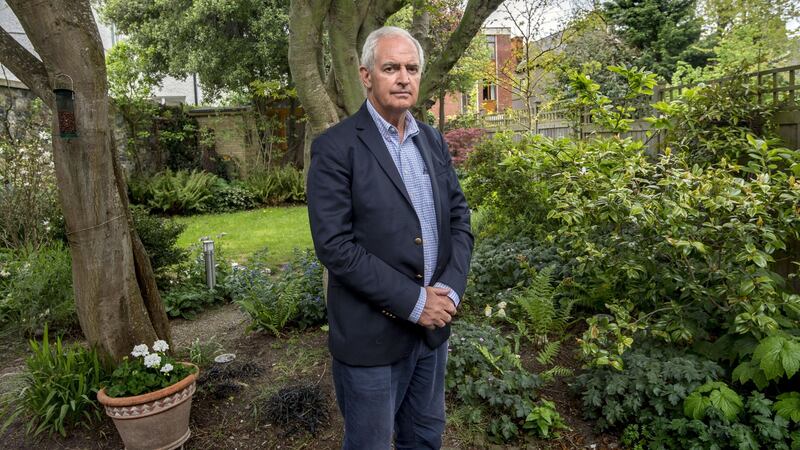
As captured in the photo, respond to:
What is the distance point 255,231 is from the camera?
10148mm

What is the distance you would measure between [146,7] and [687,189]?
15.3 m

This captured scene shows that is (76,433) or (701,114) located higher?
(701,114)

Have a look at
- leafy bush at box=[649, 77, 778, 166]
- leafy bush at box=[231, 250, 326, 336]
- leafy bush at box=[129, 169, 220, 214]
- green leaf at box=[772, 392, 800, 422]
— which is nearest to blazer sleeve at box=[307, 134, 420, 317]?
green leaf at box=[772, 392, 800, 422]

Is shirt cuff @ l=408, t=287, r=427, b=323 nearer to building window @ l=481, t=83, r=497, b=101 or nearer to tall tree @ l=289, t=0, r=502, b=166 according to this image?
tall tree @ l=289, t=0, r=502, b=166

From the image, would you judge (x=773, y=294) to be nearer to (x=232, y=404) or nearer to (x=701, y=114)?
(x=701, y=114)

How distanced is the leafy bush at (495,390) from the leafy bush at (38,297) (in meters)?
3.57

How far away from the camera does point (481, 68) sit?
11961 mm

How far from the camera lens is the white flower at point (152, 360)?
A: 293 cm

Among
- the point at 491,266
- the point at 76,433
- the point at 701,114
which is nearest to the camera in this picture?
the point at 76,433

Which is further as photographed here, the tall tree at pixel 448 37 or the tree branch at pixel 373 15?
the tall tree at pixel 448 37

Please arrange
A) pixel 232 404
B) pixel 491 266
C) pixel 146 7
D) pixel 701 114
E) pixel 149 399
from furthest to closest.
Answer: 1. pixel 146 7
2. pixel 491 266
3. pixel 701 114
4. pixel 232 404
5. pixel 149 399

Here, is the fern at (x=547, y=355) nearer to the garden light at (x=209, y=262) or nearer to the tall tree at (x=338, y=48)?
the tall tree at (x=338, y=48)

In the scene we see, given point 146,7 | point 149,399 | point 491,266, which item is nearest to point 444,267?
point 149,399

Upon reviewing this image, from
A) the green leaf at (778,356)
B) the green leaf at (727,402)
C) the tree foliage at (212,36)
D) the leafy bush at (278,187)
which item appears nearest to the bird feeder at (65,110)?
the green leaf at (727,402)
